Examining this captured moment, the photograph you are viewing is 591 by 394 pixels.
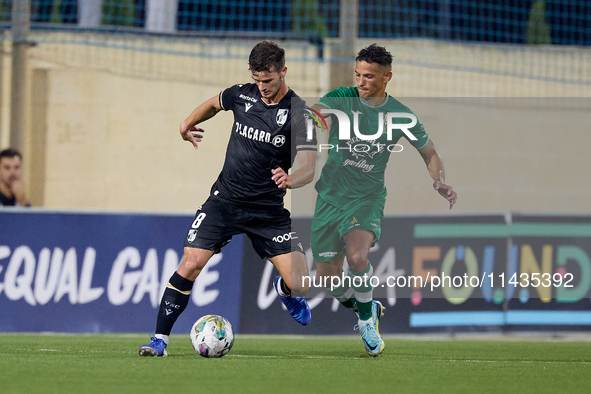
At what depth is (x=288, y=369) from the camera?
17.7 ft

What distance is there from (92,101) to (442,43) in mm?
4914

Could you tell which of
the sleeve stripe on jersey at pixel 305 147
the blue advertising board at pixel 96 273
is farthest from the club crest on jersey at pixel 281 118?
the blue advertising board at pixel 96 273

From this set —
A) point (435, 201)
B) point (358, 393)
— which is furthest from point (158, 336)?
point (435, 201)

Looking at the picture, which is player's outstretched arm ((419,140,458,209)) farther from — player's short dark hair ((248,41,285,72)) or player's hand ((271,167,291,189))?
player's short dark hair ((248,41,285,72))

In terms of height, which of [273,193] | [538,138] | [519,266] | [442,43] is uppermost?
[442,43]

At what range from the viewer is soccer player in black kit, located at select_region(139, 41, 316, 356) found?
234 inches

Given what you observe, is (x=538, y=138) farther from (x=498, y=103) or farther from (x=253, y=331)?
(x=253, y=331)

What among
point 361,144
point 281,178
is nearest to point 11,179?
point 361,144

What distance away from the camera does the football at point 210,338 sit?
5902 mm

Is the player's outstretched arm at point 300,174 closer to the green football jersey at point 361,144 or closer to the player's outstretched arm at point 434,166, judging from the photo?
the green football jersey at point 361,144

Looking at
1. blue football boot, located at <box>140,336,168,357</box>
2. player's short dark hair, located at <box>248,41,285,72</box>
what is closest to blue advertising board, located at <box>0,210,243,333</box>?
blue football boot, located at <box>140,336,168,357</box>

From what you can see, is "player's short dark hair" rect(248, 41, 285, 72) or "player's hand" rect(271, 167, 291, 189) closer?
"player's hand" rect(271, 167, 291, 189)

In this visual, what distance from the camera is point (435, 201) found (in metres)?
13.2

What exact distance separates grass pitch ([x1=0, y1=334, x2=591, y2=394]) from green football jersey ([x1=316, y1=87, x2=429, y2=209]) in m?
1.22
